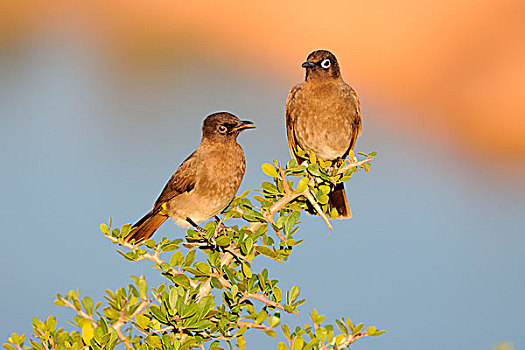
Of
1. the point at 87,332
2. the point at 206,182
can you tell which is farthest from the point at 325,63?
the point at 87,332

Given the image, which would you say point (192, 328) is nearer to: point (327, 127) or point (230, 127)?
point (230, 127)

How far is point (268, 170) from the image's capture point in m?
3.59

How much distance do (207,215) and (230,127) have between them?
0.77 meters

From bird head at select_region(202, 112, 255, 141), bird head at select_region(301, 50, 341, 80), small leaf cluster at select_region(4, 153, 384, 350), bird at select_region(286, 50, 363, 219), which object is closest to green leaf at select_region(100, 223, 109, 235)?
small leaf cluster at select_region(4, 153, 384, 350)

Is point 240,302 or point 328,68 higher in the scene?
point 328,68

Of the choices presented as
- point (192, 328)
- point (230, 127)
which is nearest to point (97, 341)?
point (192, 328)

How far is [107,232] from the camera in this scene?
351cm

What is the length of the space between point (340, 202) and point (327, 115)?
2.86 ft

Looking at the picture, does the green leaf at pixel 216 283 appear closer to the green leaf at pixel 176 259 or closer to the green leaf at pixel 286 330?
the green leaf at pixel 176 259

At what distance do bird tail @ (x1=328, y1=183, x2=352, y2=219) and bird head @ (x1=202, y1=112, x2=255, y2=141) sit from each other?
1.33 meters

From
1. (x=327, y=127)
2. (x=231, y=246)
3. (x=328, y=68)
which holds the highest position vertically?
(x=328, y=68)

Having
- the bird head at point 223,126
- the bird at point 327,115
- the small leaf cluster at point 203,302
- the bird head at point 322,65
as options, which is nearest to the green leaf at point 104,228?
the small leaf cluster at point 203,302

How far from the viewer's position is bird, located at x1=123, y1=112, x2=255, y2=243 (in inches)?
178

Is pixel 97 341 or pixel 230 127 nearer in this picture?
pixel 97 341
